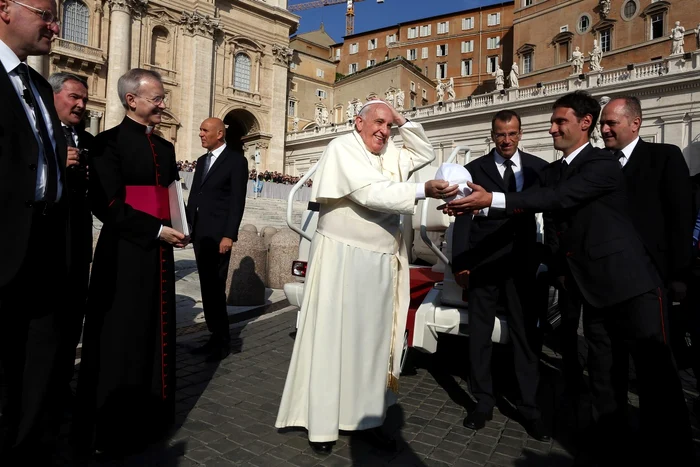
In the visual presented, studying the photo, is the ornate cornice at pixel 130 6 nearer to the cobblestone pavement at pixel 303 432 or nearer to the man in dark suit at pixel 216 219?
the man in dark suit at pixel 216 219

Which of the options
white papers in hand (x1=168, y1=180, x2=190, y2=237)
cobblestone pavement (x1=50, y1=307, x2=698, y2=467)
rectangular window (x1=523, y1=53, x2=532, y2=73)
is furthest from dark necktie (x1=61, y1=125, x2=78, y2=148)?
rectangular window (x1=523, y1=53, x2=532, y2=73)

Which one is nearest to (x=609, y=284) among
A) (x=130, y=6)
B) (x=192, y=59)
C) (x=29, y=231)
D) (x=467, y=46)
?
(x=29, y=231)

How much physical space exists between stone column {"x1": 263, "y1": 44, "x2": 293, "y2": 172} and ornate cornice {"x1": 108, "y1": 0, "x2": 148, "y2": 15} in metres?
12.8

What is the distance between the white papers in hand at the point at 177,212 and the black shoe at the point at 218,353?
2.17 m

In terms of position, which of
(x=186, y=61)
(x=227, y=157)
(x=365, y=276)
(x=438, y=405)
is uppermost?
(x=186, y=61)

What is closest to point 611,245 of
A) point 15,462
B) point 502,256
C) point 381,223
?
point 502,256

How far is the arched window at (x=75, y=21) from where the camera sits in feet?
112

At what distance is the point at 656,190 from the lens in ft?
11.5

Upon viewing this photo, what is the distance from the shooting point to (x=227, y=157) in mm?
5383

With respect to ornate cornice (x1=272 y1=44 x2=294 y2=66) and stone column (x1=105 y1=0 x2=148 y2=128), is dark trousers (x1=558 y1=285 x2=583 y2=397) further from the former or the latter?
ornate cornice (x1=272 y1=44 x2=294 y2=66)

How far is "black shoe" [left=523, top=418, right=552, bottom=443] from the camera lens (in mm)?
3453

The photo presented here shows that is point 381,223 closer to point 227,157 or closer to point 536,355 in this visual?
point 536,355

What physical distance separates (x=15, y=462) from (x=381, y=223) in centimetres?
247

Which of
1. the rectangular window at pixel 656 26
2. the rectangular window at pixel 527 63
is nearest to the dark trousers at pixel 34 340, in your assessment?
the rectangular window at pixel 656 26
